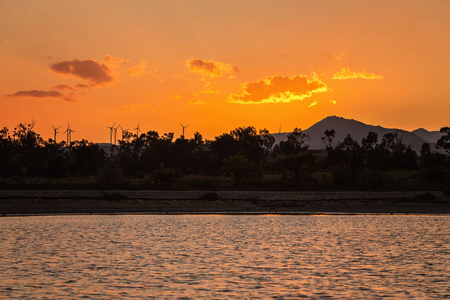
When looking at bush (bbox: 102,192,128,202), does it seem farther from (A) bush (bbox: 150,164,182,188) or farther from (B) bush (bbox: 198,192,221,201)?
(A) bush (bbox: 150,164,182,188)

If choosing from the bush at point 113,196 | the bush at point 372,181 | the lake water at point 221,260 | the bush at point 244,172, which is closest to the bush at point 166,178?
the bush at point 244,172

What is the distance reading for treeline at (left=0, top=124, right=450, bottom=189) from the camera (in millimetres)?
88688

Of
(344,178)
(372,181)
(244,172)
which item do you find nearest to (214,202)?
(244,172)

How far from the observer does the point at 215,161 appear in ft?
479

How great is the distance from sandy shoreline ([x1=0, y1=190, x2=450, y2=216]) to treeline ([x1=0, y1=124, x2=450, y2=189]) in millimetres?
9307

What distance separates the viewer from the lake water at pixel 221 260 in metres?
20.4

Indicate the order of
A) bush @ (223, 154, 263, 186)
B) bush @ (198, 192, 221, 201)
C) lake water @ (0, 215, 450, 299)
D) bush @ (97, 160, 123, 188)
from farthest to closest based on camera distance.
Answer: bush @ (223, 154, 263, 186) → bush @ (97, 160, 123, 188) → bush @ (198, 192, 221, 201) → lake water @ (0, 215, 450, 299)

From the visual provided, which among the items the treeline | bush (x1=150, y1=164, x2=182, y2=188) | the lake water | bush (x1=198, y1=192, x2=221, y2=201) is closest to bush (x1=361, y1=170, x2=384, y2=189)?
the treeline

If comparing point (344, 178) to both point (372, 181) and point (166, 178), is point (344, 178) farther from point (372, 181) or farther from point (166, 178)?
point (166, 178)

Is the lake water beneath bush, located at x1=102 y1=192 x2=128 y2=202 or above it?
beneath

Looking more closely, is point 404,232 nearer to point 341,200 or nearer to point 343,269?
point 343,269

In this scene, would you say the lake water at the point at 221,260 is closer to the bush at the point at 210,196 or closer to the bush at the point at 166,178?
the bush at the point at 210,196

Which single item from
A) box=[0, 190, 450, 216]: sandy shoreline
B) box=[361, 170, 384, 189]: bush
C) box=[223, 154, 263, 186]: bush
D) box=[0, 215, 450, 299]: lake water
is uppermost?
box=[223, 154, 263, 186]: bush

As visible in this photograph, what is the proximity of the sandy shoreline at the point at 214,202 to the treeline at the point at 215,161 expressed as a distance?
9.31m
